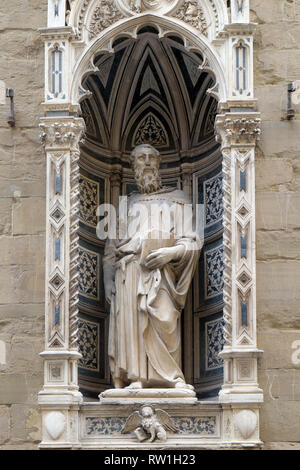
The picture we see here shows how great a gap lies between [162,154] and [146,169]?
0.79 meters

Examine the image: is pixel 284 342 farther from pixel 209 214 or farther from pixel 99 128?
pixel 99 128

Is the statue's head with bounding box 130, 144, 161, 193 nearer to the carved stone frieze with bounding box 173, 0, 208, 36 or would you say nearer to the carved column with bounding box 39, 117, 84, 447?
the carved column with bounding box 39, 117, 84, 447

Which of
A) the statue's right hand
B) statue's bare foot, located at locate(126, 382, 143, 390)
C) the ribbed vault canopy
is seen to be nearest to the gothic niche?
the ribbed vault canopy

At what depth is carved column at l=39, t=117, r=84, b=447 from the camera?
45.5ft

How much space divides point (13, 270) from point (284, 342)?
2.71 metres

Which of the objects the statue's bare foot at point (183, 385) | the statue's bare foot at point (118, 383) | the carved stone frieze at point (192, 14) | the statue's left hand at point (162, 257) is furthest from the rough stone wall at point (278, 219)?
the statue's bare foot at point (118, 383)

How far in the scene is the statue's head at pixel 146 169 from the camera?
50.0 feet

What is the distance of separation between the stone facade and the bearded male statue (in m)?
0.81

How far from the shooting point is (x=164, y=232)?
14836 mm

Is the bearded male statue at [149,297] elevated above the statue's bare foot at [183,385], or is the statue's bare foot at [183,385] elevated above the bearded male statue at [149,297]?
the bearded male statue at [149,297]

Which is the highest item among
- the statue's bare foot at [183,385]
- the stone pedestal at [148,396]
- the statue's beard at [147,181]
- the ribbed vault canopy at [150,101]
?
the ribbed vault canopy at [150,101]

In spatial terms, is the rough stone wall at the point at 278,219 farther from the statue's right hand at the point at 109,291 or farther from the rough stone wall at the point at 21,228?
the rough stone wall at the point at 21,228

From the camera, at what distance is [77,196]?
47.8ft

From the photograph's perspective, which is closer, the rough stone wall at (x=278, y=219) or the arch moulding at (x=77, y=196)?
the arch moulding at (x=77, y=196)
